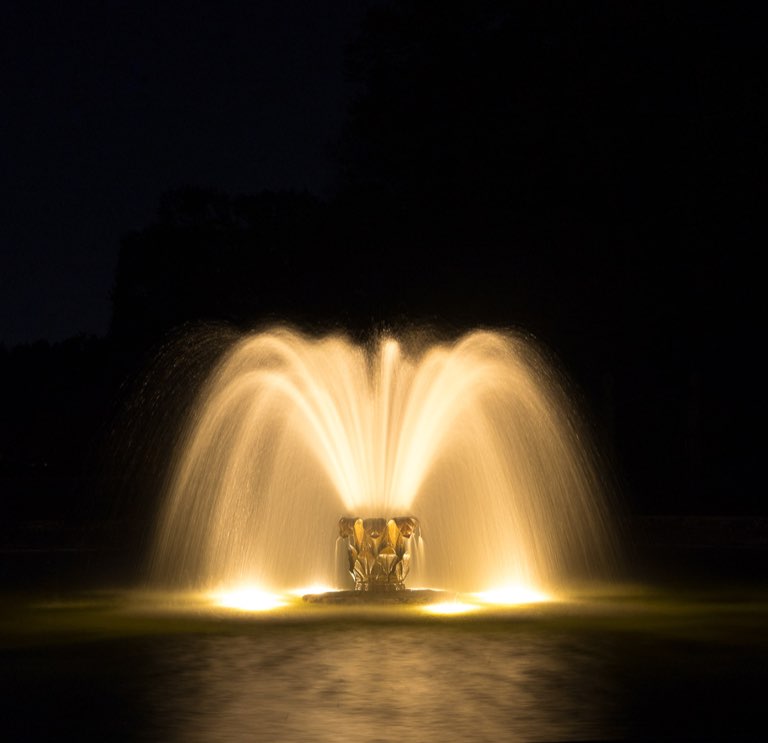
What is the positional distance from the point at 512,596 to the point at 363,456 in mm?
3148

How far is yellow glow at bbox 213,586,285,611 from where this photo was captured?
21.1 meters

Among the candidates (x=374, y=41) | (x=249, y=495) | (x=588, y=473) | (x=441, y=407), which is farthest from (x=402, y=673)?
(x=374, y=41)

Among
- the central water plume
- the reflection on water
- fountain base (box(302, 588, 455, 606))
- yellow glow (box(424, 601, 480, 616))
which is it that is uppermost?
the central water plume

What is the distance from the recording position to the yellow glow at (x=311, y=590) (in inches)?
915

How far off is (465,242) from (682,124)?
7049 millimetres

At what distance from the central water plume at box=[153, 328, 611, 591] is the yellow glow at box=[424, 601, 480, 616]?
1957 millimetres

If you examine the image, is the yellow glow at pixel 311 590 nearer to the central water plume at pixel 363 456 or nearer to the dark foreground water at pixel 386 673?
the central water plume at pixel 363 456

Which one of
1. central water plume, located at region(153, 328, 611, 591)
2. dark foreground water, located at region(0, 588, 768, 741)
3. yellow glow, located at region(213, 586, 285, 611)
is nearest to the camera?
dark foreground water, located at region(0, 588, 768, 741)

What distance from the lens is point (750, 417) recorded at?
53406mm

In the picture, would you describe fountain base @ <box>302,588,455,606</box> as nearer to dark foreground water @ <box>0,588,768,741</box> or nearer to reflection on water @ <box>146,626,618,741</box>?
dark foreground water @ <box>0,588,768,741</box>

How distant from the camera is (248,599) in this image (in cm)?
2228

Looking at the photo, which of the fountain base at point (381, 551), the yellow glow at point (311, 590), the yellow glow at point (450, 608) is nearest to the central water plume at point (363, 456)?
the yellow glow at point (311, 590)

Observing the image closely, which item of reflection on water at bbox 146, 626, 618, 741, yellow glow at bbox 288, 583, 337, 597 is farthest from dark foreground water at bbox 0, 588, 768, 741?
yellow glow at bbox 288, 583, 337, 597

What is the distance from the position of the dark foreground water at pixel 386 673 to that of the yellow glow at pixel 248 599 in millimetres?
787
